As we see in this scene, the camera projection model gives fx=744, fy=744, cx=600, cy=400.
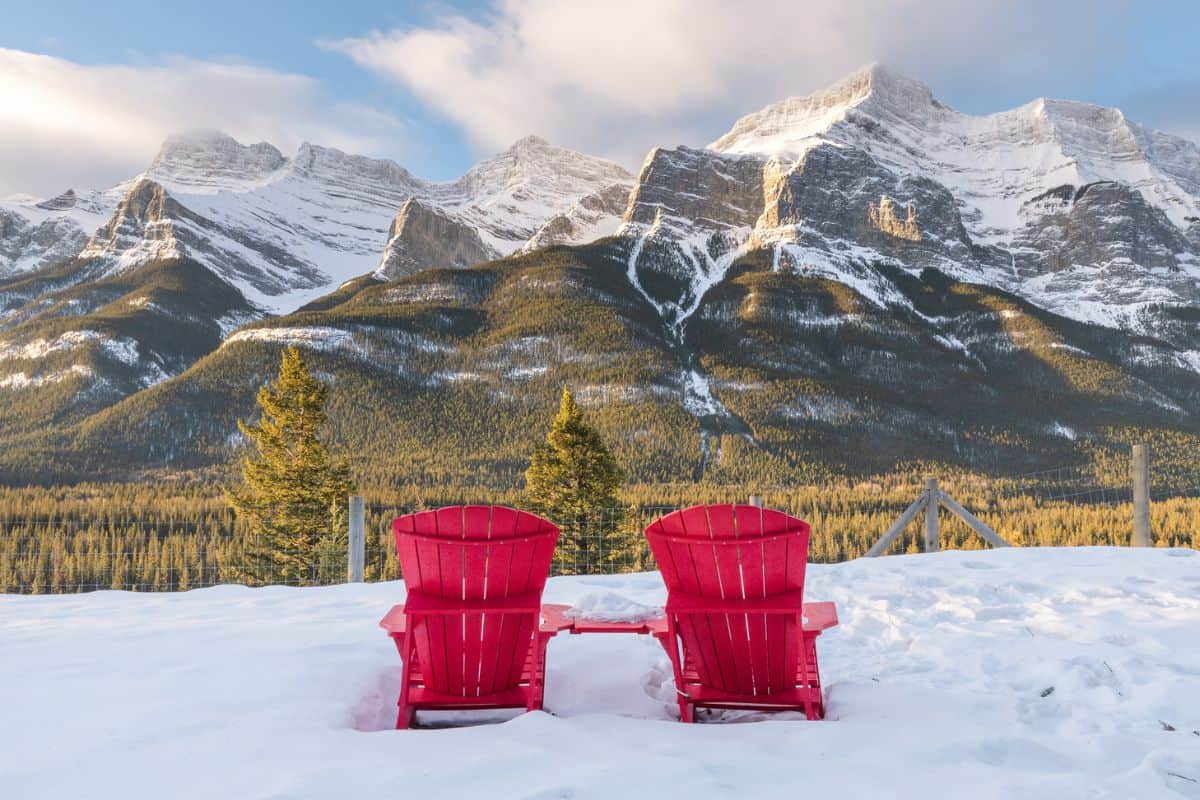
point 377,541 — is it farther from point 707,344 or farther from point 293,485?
point 707,344

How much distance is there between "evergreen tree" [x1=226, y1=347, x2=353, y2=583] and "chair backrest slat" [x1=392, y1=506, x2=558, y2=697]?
16.1 metres

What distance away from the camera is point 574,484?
70.1 ft

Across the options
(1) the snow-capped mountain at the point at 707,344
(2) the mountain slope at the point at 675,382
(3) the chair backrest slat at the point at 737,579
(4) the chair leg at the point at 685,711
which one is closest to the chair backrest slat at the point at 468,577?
(3) the chair backrest slat at the point at 737,579

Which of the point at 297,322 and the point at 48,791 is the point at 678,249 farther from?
the point at 48,791

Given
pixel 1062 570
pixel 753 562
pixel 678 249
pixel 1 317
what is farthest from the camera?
pixel 1 317

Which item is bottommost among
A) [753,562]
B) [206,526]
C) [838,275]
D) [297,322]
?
[206,526]

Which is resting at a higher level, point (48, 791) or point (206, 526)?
point (48, 791)

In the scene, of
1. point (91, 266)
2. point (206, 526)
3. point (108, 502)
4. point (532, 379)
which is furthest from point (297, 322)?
point (91, 266)

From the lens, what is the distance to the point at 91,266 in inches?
7805

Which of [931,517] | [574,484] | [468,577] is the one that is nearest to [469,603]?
[468,577]

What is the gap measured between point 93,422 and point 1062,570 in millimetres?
103859

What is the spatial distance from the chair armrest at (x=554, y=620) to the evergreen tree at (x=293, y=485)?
15.6m

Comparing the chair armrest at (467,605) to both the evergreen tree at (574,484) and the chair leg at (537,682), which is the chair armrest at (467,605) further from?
the evergreen tree at (574,484)

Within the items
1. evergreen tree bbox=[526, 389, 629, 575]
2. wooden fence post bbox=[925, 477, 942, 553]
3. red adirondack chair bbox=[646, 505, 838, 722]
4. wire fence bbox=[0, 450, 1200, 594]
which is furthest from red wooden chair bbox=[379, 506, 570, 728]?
evergreen tree bbox=[526, 389, 629, 575]
